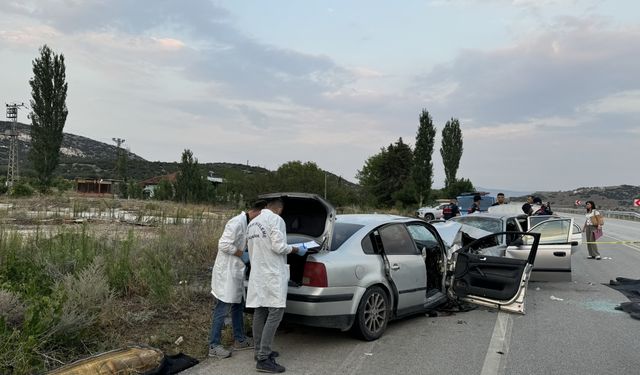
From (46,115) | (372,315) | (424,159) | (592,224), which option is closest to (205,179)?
(46,115)

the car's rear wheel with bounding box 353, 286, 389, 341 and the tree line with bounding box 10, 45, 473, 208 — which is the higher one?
the tree line with bounding box 10, 45, 473, 208

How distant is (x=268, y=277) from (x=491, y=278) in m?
3.99

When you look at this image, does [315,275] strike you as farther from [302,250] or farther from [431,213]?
[431,213]

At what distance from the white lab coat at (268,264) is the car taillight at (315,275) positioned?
1.44 ft

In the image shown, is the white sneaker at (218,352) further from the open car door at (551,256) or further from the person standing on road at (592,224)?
the person standing on road at (592,224)

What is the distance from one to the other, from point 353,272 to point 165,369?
2220 millimetres

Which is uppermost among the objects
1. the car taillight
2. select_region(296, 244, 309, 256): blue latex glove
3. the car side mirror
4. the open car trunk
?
the open car trunk

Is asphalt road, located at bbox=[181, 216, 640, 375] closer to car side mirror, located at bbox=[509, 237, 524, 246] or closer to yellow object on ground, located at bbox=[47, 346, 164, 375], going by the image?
yellow object on ground, located at bbox=[47, 346, 164, 375]

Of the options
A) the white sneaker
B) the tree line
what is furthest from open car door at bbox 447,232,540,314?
the tree line

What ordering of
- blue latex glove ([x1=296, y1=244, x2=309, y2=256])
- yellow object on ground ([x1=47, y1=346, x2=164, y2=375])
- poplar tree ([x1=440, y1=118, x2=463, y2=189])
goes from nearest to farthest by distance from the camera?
yellow object on ground ([x1=47, y1=346, x2=164, y2=375]) < blue latex glove ([x1=296, y1=244, x2=309, y2=256]) < poplar tree ([x1=440, y1=118, x2=463, y2=189])

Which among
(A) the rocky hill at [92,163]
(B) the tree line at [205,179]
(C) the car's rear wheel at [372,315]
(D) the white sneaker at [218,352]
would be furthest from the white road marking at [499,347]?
(A) the rocky hill at [92,163]

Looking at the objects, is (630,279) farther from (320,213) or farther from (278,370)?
(278,370)

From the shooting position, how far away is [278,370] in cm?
471

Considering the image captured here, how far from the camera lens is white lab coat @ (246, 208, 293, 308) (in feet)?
15.7
